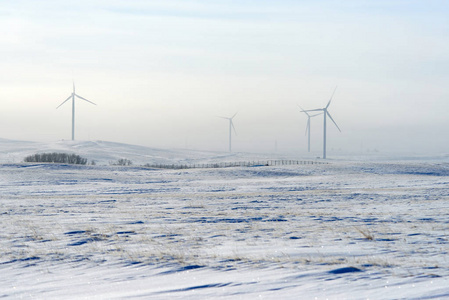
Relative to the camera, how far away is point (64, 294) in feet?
30.9

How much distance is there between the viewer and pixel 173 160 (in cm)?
11156

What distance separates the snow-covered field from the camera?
9.38 meters

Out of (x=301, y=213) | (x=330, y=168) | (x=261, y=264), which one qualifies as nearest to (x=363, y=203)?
(x=301, y=213)

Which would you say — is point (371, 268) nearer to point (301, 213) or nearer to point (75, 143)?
point (301, 213)

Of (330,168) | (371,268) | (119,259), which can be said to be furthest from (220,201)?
(330,168)

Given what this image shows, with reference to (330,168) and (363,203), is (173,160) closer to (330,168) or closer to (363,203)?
(330,168)

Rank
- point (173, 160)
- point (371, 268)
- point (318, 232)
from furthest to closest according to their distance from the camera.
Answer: point (173, 160), point (318, 232), point (371, 268)

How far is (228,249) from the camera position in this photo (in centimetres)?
1322

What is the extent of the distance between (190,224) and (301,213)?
5299 mm

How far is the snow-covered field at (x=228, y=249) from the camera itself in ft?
30.8

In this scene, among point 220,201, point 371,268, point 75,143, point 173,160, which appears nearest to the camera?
point 371,268

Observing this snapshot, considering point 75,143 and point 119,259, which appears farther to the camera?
point 75,143

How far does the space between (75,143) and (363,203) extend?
118m

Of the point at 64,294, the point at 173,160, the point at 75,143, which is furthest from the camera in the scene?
the point at 75,143
